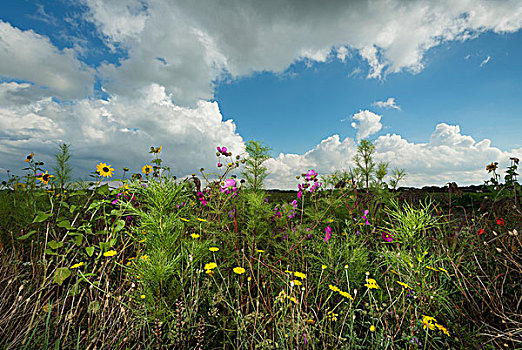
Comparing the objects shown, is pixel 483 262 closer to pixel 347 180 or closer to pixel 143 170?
pixel 347 180

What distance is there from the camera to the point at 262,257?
8.06 feet

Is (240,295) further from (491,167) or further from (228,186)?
(491,167)

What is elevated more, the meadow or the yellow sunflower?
the yellow sunflower

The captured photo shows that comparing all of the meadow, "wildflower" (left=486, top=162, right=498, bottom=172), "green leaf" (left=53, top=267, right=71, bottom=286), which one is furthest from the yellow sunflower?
"wildflower" (left=486, top=162, right=498, bottom=172)

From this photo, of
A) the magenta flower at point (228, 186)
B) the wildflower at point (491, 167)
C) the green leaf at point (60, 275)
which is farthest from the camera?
the wildflower at point (491, 167)

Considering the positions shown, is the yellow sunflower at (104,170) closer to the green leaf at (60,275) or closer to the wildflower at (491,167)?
the green leaf at (60,275)

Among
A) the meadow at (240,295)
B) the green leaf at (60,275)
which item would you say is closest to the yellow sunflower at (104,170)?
the meadow at (240,295)

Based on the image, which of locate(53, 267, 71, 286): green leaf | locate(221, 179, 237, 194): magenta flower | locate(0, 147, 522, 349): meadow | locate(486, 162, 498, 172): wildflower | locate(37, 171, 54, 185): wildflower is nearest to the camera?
locate(0, 147, 522, 349): meadow

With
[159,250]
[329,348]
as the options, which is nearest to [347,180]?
[329,348]

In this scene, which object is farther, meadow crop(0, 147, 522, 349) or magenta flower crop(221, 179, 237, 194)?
magenta flower crop(221, 179, 237, 194)

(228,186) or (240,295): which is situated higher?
(228,186)

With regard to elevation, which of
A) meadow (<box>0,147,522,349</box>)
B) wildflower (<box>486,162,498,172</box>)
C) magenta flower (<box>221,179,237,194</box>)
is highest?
wildflower (<box>486,162,498,172</box>)

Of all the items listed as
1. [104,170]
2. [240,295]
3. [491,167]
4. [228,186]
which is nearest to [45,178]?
[104,170]

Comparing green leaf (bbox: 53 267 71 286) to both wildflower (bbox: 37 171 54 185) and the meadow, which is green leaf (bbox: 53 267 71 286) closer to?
the meadow
